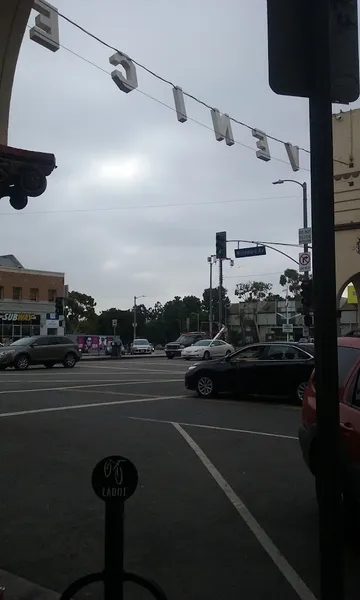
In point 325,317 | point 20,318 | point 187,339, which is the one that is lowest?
point 187,339

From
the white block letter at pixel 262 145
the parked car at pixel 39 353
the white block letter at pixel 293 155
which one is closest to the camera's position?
the white block letter at pixel 262 145

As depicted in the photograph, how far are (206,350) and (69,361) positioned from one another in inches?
525

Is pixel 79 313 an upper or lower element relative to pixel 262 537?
upper

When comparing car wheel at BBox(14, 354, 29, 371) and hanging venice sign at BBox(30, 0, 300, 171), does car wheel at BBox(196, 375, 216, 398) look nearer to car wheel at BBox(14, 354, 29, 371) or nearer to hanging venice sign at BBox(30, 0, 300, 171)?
hanging venice sign at BBox(30, 0, 300, 171)

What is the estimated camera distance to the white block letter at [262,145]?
1584cm

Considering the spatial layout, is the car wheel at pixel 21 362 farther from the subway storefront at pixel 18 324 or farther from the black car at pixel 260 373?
the subway storefront at pixel 18 324

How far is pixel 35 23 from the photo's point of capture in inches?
398

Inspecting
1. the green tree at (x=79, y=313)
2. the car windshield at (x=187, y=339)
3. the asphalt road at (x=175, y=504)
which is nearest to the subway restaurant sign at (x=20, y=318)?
the car windshield at (x=187, y=339)

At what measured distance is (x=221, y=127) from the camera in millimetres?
14344

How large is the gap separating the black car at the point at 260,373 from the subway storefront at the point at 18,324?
149 ft

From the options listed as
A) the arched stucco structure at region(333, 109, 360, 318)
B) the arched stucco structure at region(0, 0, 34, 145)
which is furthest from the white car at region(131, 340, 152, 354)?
the arched stucco structure at region(0, 0, 34, 145)

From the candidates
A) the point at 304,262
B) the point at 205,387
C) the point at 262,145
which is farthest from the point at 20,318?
the point at 262,145

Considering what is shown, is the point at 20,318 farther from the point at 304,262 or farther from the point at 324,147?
the point at 324,147

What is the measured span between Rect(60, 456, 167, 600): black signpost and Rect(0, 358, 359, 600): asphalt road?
1438 mm
